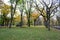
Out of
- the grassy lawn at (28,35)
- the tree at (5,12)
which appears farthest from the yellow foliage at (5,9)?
the grassy lawn at (28,35)

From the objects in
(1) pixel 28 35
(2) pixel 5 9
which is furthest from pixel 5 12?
(1) pixel 28 35

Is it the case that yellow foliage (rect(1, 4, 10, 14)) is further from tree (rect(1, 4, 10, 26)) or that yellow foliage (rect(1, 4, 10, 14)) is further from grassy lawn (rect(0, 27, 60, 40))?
grassy lawn (rect(0, 27, 60, 40))

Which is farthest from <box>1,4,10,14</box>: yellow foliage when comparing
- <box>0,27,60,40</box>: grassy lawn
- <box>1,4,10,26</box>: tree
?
<box>0,27,60,40</box>: grassy lawn

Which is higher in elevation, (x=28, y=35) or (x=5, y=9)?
(x=5, y=9)

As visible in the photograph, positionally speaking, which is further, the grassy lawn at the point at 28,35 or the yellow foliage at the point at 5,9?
the yellow foliage at the point at 5,9

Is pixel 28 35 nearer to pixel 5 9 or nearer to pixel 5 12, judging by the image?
pixel 5 9

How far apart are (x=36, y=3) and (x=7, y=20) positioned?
26.5 meters

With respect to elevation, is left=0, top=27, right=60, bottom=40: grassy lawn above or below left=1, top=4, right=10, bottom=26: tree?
below

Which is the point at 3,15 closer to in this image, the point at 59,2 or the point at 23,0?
the point at 23,0

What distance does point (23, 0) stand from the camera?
4375cm

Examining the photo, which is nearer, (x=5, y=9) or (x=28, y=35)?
(x=28, y=35)

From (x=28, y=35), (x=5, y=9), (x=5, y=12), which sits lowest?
(x=28, y=35)

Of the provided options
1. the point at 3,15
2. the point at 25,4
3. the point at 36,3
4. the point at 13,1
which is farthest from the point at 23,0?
the point at 3,15

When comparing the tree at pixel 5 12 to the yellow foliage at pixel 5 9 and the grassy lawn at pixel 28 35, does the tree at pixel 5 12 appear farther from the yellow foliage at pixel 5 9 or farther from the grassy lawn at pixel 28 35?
the grassy lawn at pixel 28 35
